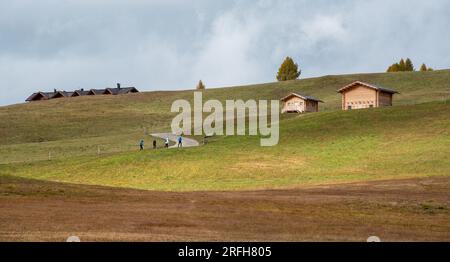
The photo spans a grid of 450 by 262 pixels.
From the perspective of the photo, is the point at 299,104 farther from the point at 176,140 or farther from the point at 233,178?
the point at 233,178

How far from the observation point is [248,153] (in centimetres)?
7700

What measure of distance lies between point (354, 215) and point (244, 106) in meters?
117

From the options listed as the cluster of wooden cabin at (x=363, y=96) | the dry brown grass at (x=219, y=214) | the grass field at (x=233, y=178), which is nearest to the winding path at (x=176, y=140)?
the grass field at (x=233, y=178)

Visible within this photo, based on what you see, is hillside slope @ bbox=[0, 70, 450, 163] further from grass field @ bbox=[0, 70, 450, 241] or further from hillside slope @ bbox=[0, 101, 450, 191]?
hillside slope @ bbox=[0, 101, 450, 191]

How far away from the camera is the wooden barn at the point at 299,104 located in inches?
4712

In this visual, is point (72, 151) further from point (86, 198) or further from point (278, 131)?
point (86, 198)

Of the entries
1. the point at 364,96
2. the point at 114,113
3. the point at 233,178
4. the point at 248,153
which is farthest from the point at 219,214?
the point at 114,113

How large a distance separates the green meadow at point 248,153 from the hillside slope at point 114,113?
30 centimetres

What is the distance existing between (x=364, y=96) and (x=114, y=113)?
53.2 meters

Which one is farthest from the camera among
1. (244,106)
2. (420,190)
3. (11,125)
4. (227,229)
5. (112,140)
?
(244,106)

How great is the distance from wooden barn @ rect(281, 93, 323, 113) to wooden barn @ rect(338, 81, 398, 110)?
6884mm

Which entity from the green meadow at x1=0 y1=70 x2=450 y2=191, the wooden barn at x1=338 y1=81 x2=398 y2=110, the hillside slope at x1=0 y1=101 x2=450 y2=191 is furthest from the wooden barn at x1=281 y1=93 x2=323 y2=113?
the hillside slope at x1=0 y1=101 x2=450 y2=191
